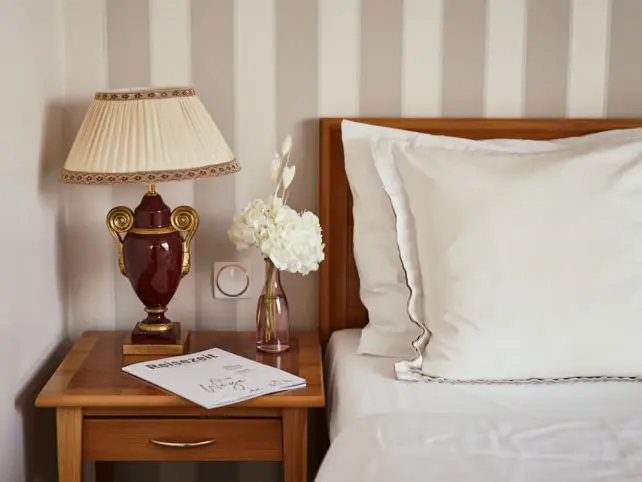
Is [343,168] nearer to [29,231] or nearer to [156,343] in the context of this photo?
[156,343]

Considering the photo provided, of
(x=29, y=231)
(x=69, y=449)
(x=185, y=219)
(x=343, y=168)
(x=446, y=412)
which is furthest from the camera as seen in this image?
(x=343, y=168)

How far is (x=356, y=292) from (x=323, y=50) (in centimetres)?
60

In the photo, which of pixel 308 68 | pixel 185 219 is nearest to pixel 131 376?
pixel 185 219

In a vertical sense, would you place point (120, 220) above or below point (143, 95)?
below

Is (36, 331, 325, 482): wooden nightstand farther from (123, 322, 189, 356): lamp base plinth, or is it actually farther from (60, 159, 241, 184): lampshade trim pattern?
(60, 159, 241, 184): lampshade trim pattern

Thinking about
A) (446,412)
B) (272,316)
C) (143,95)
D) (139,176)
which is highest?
(143,95)

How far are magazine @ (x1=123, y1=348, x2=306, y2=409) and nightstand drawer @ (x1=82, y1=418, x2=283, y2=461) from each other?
78 millimetres

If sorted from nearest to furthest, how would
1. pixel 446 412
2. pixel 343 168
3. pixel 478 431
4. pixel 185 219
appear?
pixel 478 431 < pixel 446 412 < pixel 185 219 < pixel 343 168

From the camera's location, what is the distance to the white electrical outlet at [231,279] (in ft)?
7.42

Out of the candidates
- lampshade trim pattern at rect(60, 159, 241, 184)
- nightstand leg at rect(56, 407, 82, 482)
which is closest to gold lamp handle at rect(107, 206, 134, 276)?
lampshade trim pattern at rect(60, 159, 241, 184)

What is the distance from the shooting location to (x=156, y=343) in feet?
6.64

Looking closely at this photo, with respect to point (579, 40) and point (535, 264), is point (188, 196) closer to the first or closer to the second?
point (535, 264)

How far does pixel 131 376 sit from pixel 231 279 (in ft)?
1.52

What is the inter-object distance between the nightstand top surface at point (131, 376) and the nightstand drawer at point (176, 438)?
0.06m
